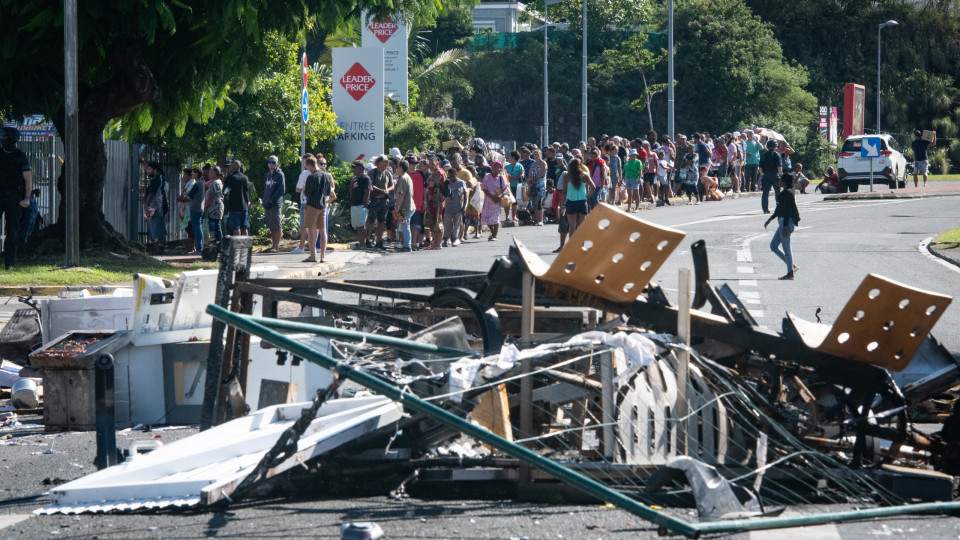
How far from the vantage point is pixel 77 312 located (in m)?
8.53

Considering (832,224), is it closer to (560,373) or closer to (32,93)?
(32,93)

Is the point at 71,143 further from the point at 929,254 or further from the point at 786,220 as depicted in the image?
the point at 929,254

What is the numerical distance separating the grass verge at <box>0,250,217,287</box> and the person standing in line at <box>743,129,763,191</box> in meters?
19.4

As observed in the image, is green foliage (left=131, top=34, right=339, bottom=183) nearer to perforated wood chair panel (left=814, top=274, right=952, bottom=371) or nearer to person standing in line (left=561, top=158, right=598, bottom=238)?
person standing in line (left=561, top=158, right=598, bottom=238)

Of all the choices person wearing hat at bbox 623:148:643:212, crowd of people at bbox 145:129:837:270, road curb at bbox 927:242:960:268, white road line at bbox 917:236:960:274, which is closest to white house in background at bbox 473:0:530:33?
crowd of people at bbox 145:129:837:270

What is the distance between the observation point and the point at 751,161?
3444cm

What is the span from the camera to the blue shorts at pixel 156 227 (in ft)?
71.8

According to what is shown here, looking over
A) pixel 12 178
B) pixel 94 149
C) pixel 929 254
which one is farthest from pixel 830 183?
pixel 12 178

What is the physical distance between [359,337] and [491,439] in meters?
1.21

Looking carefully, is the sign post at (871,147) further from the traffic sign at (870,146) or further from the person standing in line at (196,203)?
the person standing in line at (196,203)

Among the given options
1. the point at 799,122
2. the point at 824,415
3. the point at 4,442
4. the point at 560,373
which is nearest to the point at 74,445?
the point at 4,442

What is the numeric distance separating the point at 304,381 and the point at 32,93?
40.7ft

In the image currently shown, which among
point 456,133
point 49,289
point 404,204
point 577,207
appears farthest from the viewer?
point 456,133

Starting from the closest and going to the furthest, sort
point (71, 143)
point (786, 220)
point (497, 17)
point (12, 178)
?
1. point (12, 178)
2. point (71, 143)
3. point (786, 220)
4. point (497, 17)
